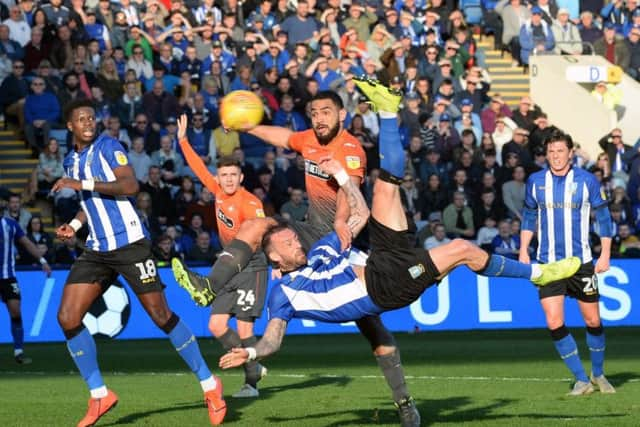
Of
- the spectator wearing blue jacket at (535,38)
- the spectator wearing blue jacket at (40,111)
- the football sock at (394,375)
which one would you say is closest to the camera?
the football sock at (394,375)

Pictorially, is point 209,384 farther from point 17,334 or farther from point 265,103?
point 265,103

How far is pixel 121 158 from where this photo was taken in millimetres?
11203

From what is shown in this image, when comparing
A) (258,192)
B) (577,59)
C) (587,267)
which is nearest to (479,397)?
(587,267)

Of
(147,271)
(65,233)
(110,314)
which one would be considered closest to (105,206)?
(65,233)

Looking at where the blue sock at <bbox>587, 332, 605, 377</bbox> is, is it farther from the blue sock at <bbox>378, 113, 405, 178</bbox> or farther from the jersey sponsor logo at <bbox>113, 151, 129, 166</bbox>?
the jersey sponsor logo at <bbox>113, 151, 129, 166</bbox>

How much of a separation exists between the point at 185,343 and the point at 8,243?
8115 mm

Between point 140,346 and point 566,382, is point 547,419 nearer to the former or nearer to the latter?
point 566,382

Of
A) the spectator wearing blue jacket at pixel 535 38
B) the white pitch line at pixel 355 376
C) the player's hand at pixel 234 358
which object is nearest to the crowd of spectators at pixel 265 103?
the spectator wearing blue jacket at pixel 535 38

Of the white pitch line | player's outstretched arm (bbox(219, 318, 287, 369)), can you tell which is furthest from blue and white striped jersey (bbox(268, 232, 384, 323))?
the white pitch line

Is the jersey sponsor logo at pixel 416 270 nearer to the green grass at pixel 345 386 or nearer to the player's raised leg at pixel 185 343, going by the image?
the green grass at pixel 345 386

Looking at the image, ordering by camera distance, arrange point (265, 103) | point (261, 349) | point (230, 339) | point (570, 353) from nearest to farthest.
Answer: point (261, 349), point (570, 353), point (230, 339), point (265, 103)

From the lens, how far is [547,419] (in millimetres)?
10547

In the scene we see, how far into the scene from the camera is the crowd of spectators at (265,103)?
2334cm

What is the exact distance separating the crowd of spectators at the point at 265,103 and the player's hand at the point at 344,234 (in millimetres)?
10966
